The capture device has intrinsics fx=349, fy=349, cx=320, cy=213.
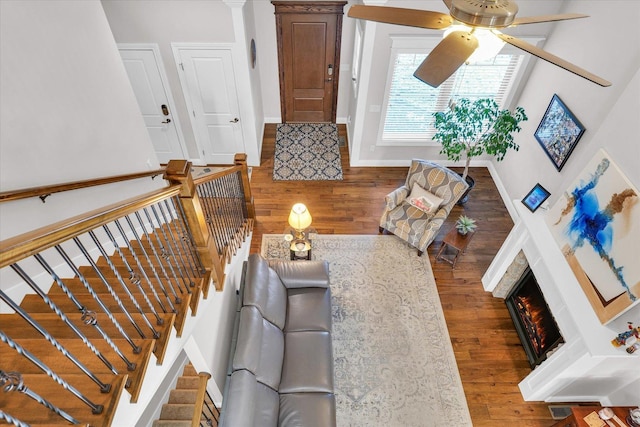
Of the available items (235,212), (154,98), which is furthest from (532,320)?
(154,98)

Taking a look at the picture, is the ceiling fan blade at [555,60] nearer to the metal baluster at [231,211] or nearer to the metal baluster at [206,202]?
the metal baluster at [206,202]

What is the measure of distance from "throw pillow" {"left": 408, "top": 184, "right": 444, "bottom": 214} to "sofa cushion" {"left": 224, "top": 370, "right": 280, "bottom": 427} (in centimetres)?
293

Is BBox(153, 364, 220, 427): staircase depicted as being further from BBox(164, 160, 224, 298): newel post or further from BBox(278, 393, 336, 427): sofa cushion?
BBox(164, 160, 224, 298): newel post

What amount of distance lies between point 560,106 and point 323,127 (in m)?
4.05

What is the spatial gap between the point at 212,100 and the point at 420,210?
3537 millimetres

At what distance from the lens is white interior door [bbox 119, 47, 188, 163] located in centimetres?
488

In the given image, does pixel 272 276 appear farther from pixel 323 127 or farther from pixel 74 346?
pixel 323 127

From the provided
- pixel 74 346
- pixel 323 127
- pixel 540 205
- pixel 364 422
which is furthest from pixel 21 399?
pixel 323 127

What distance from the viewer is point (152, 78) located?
16.7 ft

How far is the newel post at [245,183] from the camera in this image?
4238mm

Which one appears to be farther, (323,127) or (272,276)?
(323,127)

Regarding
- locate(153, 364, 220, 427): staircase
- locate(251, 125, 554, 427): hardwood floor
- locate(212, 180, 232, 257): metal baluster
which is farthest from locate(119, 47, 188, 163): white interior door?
locate(153, 364, 220, 427): staircase

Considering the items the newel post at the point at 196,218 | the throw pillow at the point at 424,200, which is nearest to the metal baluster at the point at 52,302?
the newel post at the point at 196,218

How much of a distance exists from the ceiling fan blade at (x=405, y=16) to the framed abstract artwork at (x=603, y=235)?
2.16 meters
